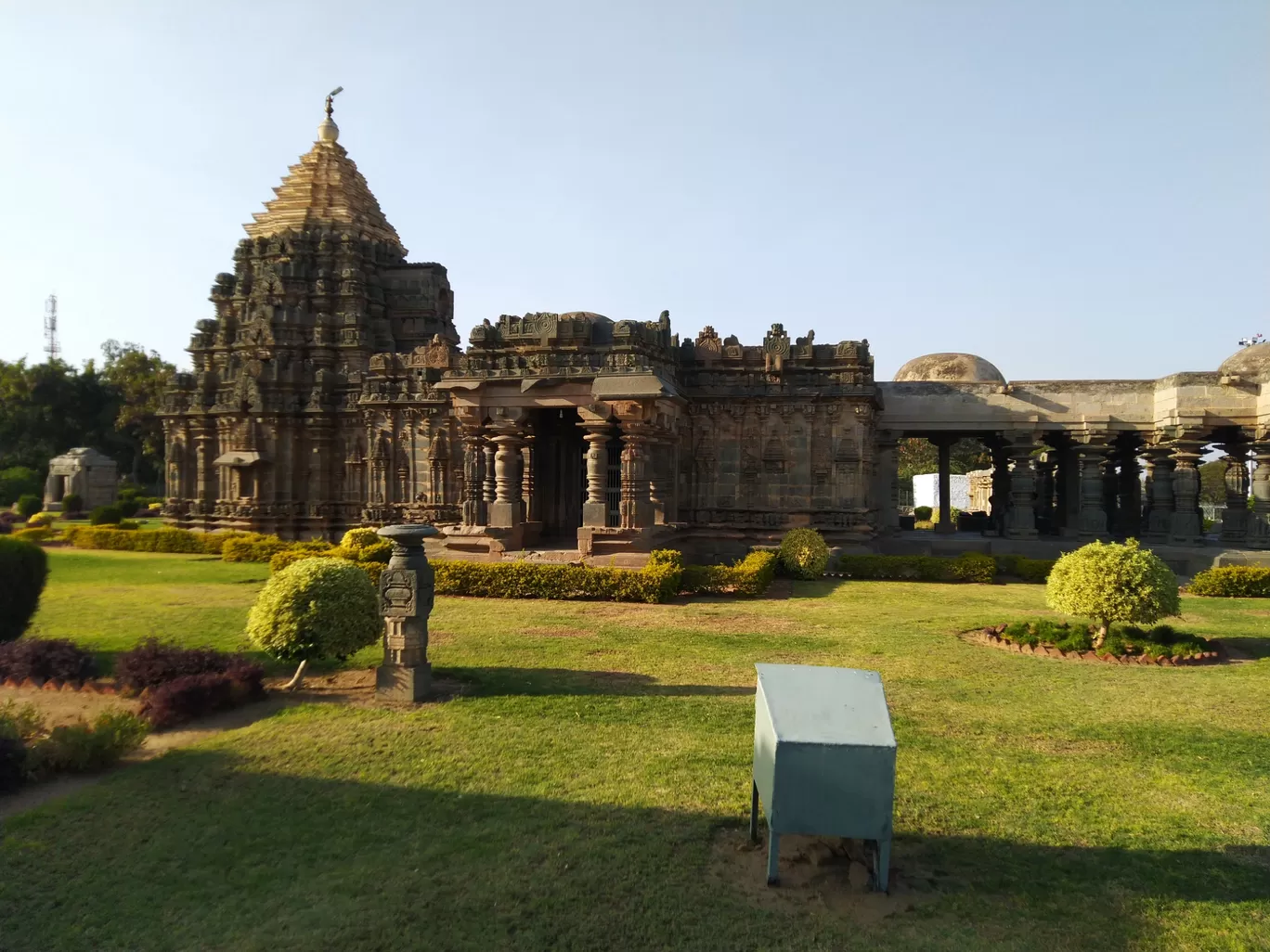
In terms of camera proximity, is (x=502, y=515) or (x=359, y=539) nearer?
(x=502, y=515)

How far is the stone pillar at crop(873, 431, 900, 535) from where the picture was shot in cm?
2162

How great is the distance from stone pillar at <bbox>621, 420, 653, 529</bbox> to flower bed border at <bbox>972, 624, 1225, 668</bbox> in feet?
24.5

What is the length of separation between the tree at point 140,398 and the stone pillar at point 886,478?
41476mm

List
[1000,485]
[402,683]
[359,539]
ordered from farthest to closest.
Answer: [1000,485]
[359,539]
[402,683]

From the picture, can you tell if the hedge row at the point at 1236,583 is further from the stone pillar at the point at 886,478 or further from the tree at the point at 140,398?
the tree at the point at 140,398

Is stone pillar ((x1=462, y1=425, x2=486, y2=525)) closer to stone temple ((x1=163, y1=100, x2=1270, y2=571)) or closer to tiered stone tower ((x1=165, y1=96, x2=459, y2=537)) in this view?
stone temple ((x1=163, y1=100, x2=1270, y2=571))

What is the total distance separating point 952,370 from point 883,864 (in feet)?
69.6

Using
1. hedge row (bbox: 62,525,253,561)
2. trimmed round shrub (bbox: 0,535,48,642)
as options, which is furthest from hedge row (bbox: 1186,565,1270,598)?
hedge row (bbox: 62,525,253,561)

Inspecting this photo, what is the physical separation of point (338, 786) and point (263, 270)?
90.2 feet

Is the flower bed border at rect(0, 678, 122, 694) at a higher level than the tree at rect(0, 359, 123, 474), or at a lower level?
lower

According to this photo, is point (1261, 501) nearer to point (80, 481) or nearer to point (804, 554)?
point (804, 554)

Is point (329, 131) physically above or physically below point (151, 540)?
above

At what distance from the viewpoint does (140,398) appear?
47625 millimetres

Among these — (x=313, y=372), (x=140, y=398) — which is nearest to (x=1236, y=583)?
(x=313, y=372)
